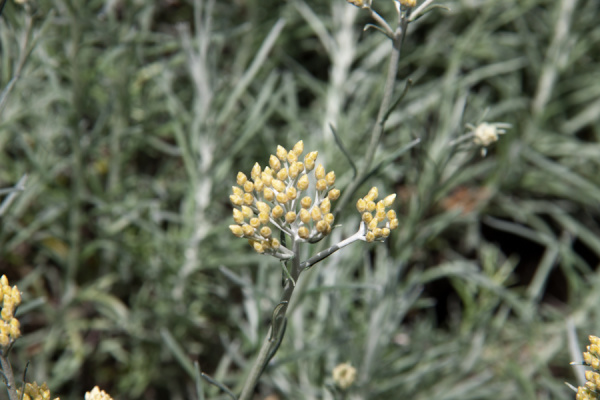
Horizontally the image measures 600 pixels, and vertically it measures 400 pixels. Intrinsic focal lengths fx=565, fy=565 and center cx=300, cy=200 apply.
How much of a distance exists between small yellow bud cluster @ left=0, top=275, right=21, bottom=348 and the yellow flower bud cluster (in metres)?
0.47

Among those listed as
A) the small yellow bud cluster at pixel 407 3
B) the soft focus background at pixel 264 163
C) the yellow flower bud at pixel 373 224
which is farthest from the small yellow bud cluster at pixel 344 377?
the small yellow bud cluster at pixel 407 3

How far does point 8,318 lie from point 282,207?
0.60 metres

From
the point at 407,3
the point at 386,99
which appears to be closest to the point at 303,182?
the point at 386,99

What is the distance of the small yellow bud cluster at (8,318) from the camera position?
1.12m

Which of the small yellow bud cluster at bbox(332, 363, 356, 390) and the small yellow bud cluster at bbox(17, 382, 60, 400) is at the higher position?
the small yellow bud cluster at bbox(17, 382, 60, 400)

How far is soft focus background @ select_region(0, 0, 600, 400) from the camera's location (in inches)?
89.3

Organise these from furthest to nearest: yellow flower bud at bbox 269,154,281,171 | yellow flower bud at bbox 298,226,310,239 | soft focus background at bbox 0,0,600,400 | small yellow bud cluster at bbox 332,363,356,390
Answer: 1. soft focus background at bbox 0,0,600,400
2. small yellow bud cluster at bbox 332,363,356,390
3. yellow flower bud at bbox 269,154,281,171
4. yellow flower bud at bbox 298,226,310,239

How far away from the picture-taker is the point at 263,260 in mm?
2164

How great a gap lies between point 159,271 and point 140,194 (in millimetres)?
465

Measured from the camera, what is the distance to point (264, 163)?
2877mm

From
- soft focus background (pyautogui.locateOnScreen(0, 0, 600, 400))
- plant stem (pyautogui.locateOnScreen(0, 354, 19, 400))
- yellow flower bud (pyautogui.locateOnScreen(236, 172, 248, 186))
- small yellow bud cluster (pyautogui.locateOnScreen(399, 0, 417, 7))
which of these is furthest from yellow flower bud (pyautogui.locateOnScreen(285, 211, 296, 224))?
soft focus background (pyautogui.locateOnScreen(0, 0, 600, 400))

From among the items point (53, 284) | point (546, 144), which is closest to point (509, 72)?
point (546, 144)

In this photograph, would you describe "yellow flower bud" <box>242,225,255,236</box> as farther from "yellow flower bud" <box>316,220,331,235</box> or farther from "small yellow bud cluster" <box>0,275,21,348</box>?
"small yellow bud cluster" <box>0,275,21,348</box>

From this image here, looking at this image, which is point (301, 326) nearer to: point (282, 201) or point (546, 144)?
point (282, 201)
